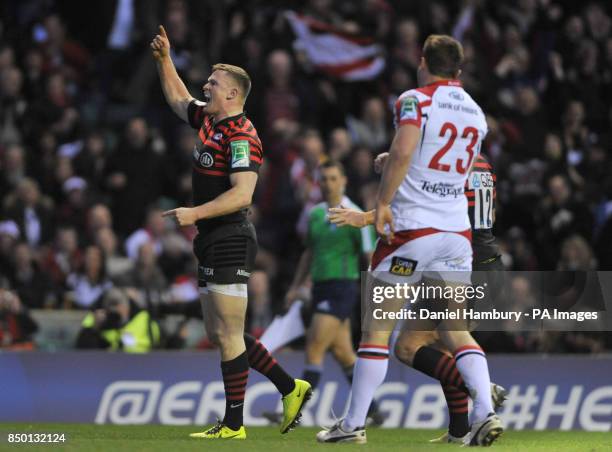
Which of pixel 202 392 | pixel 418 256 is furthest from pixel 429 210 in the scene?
pixel 202 392

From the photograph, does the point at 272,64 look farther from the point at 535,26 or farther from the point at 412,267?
the point at 412,267

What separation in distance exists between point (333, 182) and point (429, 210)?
168 inches

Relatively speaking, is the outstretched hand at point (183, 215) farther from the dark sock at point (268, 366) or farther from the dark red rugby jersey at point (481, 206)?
the dark red rugby jersey at point (481, 206)

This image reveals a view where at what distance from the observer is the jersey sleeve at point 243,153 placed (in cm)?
948

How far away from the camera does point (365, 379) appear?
8945mm

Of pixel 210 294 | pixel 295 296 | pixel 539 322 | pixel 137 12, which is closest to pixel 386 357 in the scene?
pixel 210 294

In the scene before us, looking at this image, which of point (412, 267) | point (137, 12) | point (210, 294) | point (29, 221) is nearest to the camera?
point (412, 267)

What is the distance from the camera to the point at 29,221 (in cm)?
1656

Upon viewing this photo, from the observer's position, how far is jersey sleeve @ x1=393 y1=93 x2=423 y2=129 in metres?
8.68

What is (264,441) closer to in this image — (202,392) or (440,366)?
(440,366)

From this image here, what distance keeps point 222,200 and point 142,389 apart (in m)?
4.66

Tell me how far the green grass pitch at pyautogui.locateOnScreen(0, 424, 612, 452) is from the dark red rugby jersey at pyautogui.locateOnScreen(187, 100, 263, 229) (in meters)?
1.57

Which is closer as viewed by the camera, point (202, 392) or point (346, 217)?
point (346, 217)

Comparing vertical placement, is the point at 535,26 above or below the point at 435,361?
above
